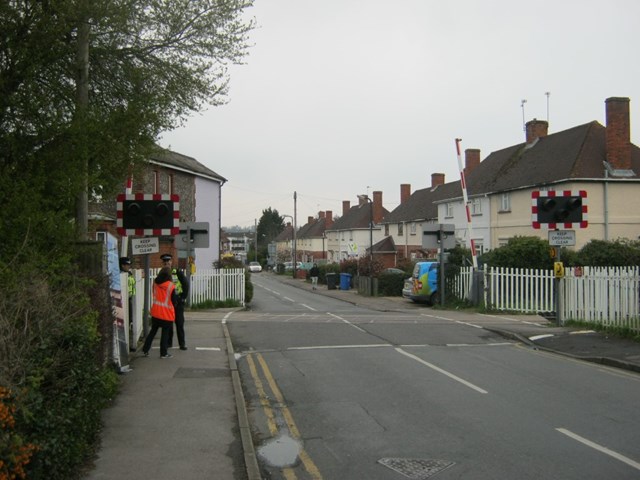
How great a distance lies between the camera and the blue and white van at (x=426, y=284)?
88.3ft

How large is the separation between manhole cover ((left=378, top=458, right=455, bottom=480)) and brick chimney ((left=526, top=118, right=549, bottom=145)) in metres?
35.4

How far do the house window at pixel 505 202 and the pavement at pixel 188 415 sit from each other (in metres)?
22.1

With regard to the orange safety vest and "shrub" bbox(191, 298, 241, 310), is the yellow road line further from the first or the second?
"shrub" bbox(191, 298, 241, 310)

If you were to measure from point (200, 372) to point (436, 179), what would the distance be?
4886 centimetres

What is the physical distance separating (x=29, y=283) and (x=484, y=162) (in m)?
39.5

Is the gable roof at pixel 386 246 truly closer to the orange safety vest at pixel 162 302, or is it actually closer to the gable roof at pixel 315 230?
the gable roof at pixel 315 230

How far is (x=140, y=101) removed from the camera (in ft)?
31.2

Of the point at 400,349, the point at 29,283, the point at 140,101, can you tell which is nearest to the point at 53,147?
the point at 140,101

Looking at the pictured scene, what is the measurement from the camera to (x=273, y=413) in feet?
24.3

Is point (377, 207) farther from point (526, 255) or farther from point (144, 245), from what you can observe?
point (144, 245)

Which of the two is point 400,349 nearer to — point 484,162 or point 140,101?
point 140,101

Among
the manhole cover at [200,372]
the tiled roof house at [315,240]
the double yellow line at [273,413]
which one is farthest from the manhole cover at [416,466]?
the tiled roof house at [315,240]

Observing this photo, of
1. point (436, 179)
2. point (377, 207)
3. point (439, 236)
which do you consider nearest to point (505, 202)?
point (439, 236)

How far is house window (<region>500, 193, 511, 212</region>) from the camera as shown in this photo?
113 ft
